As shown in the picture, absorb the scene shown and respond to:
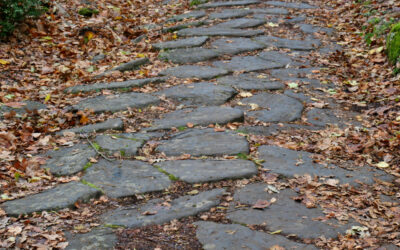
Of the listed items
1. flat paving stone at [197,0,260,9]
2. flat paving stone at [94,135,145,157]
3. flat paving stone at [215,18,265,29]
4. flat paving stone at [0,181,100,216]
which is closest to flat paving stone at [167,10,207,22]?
flat paving stone at [197,0,260,9]

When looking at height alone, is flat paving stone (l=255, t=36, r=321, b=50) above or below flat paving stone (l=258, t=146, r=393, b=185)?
above

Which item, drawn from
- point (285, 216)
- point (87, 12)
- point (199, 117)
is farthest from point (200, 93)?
point (87, 12)

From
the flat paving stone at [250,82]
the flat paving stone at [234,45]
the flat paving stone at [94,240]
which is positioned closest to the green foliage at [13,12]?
the flat paving stone at [234,45]

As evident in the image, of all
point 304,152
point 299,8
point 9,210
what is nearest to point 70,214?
point 9,210

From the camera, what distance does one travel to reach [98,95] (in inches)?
193

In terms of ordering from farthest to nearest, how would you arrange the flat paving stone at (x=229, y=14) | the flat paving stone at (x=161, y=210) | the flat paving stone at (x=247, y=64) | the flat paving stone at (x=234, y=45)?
the flat paving stone at (x=229, y=14) → the flat paving stone at (x=234, y=45) → the flat paving stone at (x=247, y=64) → the flat paving stone at (x=161, y=210)

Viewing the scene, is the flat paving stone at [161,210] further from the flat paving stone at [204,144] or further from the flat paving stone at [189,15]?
the flat paving stone at [189,15]

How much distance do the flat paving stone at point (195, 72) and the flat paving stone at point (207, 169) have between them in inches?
74.9

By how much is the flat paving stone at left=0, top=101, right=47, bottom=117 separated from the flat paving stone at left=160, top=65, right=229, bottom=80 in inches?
57.2

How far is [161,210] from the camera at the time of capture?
9.81ft

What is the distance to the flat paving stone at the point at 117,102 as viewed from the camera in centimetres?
458

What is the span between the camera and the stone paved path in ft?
9.35

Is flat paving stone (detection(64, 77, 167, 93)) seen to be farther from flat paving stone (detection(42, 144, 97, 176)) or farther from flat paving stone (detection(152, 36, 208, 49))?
flat paving stone (detection(42, 144, 97, 176))

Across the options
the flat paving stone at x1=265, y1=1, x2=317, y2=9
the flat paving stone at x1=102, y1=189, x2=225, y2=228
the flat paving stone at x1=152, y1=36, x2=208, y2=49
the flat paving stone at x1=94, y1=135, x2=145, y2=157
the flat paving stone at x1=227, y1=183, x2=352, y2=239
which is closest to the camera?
the flat paving stone at x1=227, y1=183, x2=352, y2=239
